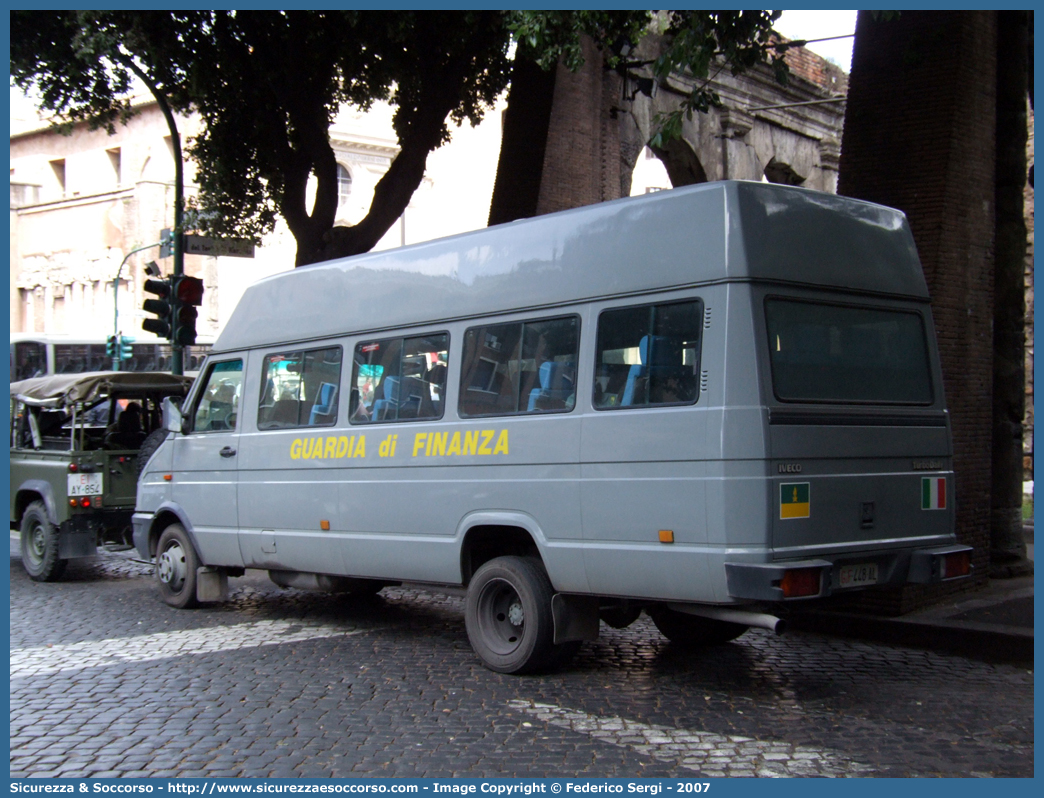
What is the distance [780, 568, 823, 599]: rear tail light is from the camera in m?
5.76

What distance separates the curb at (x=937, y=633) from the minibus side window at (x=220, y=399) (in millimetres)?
4843

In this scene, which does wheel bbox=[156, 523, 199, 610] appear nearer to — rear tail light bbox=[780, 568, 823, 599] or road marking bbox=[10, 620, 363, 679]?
road marking bbox=[10, 620, 363, 679]

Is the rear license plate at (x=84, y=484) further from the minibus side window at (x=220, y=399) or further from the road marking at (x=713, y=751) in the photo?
the road marking at (x=713, y=751)

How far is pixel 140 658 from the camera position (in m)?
7.66

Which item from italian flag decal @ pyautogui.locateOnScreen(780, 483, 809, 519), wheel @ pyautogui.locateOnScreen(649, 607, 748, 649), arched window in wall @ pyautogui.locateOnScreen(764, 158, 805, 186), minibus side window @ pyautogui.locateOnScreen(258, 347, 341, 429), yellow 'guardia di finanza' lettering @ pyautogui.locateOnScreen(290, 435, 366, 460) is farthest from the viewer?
arched window in wall @ pyautogui.locateOnScreen(764, 158, 805, 186)

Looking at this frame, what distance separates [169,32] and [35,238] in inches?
1873

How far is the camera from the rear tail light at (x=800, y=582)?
576cm

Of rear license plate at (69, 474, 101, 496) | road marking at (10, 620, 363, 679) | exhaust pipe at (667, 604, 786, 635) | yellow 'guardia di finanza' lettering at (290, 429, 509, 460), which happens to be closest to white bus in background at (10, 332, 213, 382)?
rear license plate at (69, 474, 101, 496)

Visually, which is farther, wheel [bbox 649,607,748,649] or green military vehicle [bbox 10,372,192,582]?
green military vehicle [bbox 10,372,192,582]

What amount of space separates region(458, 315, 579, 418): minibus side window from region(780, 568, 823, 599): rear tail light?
5.56 ft

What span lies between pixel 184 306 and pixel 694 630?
30.4 feet

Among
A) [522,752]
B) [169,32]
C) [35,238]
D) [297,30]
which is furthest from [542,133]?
[35,238]

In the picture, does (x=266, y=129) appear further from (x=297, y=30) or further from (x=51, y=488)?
(x=51, y=488)

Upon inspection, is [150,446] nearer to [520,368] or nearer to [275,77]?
[520,368]
